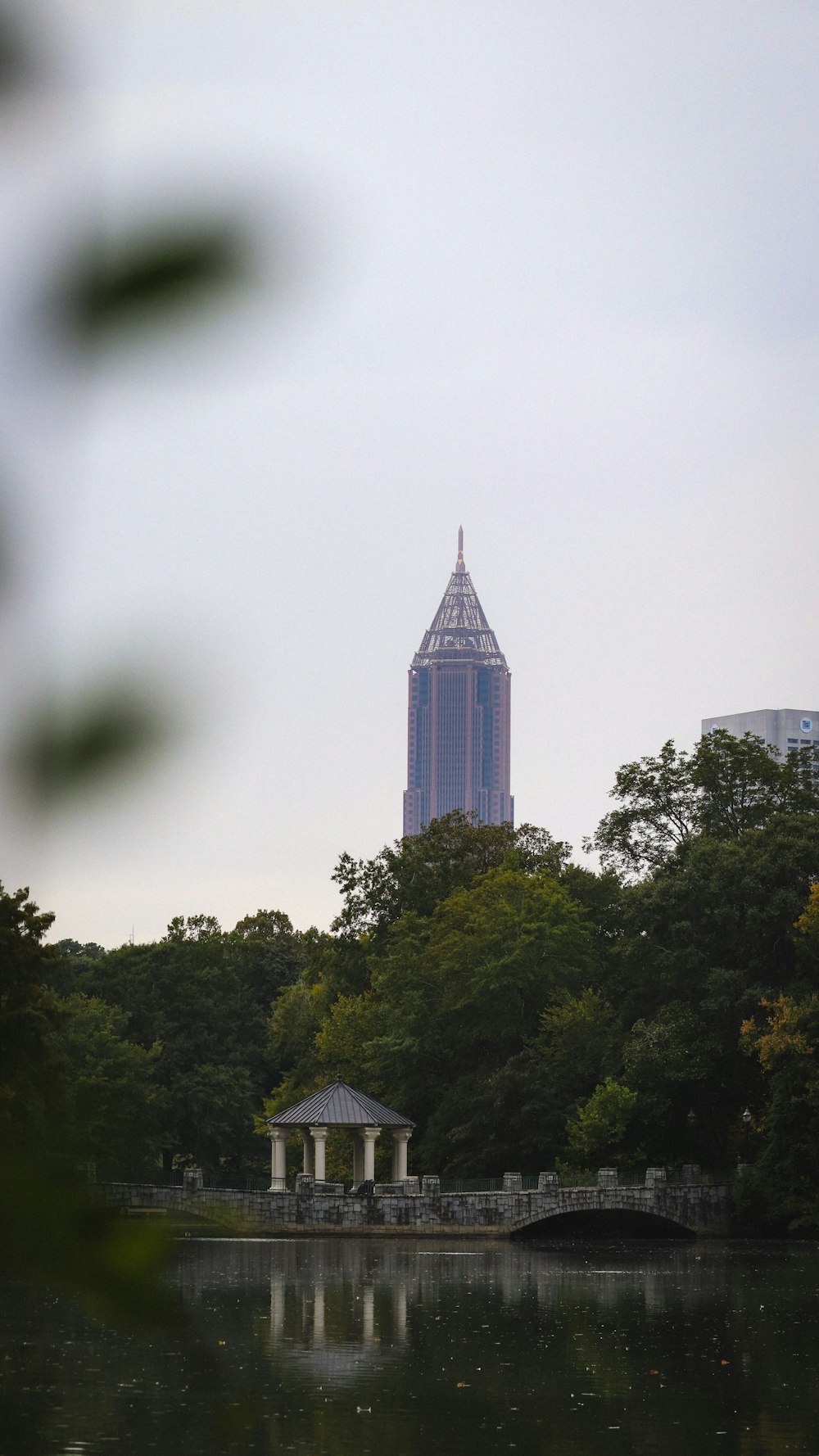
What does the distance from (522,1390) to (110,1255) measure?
22.0 m

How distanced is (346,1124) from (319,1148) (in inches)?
76.7

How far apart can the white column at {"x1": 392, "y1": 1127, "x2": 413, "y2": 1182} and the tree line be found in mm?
1913

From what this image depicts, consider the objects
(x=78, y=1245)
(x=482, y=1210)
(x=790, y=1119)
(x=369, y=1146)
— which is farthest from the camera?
(x=369, y=1146)

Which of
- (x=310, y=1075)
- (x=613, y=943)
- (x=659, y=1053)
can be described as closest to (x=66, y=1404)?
(x=659, y=1053)

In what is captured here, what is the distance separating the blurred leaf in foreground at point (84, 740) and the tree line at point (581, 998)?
149ft

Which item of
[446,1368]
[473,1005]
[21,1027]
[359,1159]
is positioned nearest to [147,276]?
[21,1027]

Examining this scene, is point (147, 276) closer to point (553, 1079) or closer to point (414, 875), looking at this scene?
point (553, 1079)

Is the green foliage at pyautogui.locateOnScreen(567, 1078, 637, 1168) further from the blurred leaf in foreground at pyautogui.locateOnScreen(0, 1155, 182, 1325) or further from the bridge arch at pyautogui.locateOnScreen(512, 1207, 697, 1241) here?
the blurred leaf in foreground at pyautogui.locateOnScreen(0, 1155, 182, 1325)

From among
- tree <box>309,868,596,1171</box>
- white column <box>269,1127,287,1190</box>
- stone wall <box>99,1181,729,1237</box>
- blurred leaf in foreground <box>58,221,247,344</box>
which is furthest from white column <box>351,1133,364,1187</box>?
blurred leaf in foreground <box>58,221,247,344</box>

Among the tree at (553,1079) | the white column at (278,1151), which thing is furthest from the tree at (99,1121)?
the white column at (278,1151)

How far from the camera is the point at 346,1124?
58469 millimetres

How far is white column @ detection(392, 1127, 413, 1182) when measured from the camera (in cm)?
5972

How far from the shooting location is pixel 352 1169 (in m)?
69.1

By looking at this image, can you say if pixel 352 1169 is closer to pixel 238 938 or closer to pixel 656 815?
pixel 656 815
